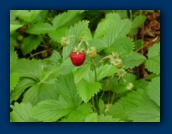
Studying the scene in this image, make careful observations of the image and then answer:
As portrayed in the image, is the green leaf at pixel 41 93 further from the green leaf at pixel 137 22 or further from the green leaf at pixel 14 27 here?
the green leaf at pixel 137 22

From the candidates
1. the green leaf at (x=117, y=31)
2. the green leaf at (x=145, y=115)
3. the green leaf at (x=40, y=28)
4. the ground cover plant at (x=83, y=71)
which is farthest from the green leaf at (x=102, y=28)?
the green leaf at (x=145, y=115)

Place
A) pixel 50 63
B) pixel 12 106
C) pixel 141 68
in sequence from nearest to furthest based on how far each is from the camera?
pixel 12 106 → pixel 50 63 → pixel 141 68

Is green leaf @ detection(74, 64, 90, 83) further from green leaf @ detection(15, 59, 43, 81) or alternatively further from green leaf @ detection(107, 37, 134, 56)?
green leaf @ detection(15, 59, 43, 81)

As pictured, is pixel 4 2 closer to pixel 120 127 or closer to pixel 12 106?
pixel 12 106

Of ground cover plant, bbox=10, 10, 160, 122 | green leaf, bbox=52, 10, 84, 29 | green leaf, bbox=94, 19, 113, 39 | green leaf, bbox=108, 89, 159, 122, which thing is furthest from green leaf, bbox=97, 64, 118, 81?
green leaf, bbox=52, 10, 84, 29

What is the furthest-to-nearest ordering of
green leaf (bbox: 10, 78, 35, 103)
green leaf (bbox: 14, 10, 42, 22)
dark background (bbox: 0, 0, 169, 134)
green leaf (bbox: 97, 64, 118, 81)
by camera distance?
green leaf (bbox: 14, 10, 42, 22) → green leaf (bbox: 10, 78, 35, 103) → dark background (bbox: 0, 0, 169, 134) → green leaf (bbox: 97, 64, 118, 81)

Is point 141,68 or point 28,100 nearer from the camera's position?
point 28,100

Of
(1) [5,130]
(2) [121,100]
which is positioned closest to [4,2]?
(1) [5,130]
